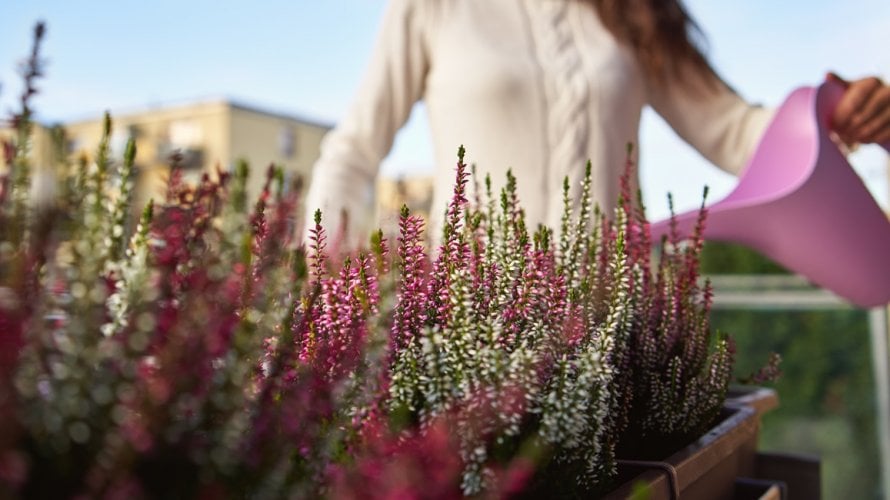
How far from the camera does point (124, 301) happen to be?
555 millimetres

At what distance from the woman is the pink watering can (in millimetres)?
160

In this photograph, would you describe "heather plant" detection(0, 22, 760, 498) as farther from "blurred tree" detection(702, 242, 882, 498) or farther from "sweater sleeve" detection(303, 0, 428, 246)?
"blurred tree" detection(702, 242, 882, 498)

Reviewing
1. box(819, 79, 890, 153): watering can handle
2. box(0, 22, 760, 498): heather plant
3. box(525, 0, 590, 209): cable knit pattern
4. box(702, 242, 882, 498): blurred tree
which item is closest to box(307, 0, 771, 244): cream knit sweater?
box(525, 0, 590, 209): cable knit pattern

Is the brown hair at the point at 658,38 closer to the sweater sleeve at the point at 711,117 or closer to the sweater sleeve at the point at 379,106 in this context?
the sweater sleeve at the point at 711,117

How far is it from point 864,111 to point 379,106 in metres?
1.07

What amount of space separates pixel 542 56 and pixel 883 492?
321cm

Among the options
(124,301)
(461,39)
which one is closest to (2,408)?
(124,301)

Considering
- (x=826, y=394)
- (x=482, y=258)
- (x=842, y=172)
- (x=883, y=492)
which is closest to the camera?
(x=482, y=258)

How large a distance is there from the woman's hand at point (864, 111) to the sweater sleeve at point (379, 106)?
94cm

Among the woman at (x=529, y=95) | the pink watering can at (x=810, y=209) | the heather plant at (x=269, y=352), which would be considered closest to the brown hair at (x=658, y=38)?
the woman at (x=529, y=95)

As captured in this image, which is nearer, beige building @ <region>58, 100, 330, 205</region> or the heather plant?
the heather plant

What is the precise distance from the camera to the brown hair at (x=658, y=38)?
2.26m

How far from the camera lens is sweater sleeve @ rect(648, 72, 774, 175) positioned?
91.0 inches

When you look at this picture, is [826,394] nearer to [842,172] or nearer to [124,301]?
[842,172]
